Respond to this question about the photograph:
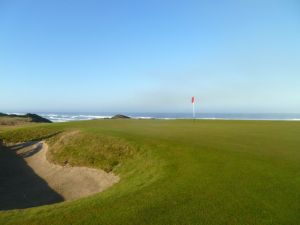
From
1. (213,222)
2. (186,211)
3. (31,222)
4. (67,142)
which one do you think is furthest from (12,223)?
(67,142)

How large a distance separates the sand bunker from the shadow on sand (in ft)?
0.28

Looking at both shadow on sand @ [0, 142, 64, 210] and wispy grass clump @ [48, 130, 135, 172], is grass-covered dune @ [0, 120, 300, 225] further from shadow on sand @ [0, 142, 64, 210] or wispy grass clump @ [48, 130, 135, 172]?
shadow on sand @ [0, 142, 64, 210]

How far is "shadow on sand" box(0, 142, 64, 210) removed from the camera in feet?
50.0

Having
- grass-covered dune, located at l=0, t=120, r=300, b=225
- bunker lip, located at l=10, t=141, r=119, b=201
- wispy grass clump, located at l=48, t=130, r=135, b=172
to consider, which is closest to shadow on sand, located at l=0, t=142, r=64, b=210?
bunker lip, located at l=10, t=141, r=119, b=201

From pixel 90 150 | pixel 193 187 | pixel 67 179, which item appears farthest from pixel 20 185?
pixel 193 187

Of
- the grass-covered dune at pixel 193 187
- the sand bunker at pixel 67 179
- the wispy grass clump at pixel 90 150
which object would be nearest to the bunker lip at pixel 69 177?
the sand bunker at pixel 67 179

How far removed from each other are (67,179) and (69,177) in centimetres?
23

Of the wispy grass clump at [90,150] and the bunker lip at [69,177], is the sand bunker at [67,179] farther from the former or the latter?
the wispy grass clump at [90,150]

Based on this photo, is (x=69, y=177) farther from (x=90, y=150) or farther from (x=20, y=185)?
(x=20, y=185)

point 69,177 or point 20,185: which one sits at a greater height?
point 69,177

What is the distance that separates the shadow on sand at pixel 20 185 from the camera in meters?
15.2

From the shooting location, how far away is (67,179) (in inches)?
723

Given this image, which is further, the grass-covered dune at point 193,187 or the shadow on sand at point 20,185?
the shadow on sand at point 20,185

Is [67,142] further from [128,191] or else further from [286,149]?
[286,149]
